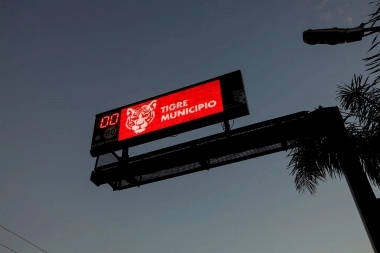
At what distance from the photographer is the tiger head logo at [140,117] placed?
6.91 meters

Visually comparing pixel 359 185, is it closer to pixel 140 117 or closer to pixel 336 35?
pixel 336 35

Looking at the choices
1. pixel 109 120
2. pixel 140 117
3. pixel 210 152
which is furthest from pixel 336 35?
pixel 109 120

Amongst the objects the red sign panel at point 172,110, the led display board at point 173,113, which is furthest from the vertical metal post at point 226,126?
the red sign panel at point 172,110

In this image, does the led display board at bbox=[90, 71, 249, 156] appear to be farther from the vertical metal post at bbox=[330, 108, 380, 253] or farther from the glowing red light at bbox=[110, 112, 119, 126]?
the vertical metal post at bbox=[330, 108, 380, 253]

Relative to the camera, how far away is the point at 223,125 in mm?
6355

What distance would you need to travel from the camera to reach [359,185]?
4.39 m

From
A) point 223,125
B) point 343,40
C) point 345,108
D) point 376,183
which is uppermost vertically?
point 345,108

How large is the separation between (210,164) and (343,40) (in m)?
4.10

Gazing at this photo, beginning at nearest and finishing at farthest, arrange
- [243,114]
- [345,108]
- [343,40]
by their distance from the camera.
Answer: [343,40], [243,114], [345,108]

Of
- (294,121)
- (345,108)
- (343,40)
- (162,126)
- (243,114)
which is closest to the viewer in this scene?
(343,40)

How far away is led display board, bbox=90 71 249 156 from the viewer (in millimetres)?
6336

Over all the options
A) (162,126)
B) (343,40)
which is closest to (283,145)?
(162,126)

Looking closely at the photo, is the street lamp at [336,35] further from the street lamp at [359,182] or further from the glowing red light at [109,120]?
the glowing red light at [109,120]

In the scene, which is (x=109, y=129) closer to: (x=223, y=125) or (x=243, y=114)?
(x=223, y=125)
